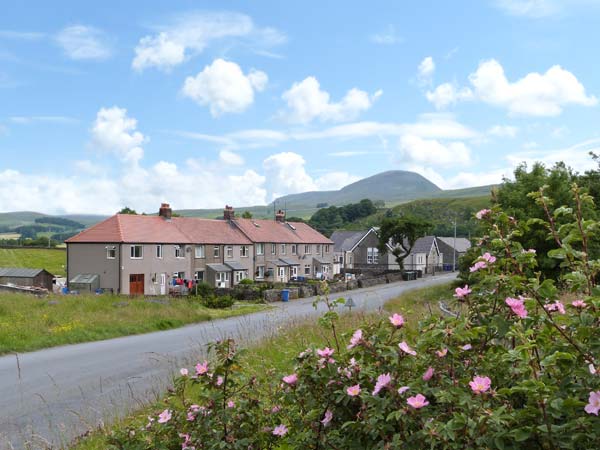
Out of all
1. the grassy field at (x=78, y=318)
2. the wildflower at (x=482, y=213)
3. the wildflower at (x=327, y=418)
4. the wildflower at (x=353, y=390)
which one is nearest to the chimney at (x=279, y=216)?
the grassy field at (x=78, y=318)

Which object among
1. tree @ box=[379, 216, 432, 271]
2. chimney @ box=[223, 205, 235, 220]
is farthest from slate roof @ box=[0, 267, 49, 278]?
tree @ box=[379, 216, 432, 271]

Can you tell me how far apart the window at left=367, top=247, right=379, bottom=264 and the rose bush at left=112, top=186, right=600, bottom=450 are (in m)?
89.9

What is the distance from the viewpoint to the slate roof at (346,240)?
93938mm

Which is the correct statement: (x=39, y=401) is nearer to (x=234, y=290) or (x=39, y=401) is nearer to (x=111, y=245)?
(x=234, y=290)

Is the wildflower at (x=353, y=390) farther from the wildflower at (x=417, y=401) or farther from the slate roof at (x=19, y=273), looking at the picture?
the slate roof at (x=19, y=273)

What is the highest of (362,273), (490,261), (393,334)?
(490,261)

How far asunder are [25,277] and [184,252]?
A: 1578 cm

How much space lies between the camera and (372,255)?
93.2 metres

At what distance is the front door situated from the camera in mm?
48156

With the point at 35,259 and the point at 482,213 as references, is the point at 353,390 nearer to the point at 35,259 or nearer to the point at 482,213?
the point at 482,213

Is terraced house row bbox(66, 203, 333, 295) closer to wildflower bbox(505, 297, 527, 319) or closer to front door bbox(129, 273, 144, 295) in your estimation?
front door bbox(129, 273, 144, 295)

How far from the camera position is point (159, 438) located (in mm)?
3742

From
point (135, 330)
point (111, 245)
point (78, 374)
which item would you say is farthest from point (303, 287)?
point (78, 374)

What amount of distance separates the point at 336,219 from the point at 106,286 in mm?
141839
